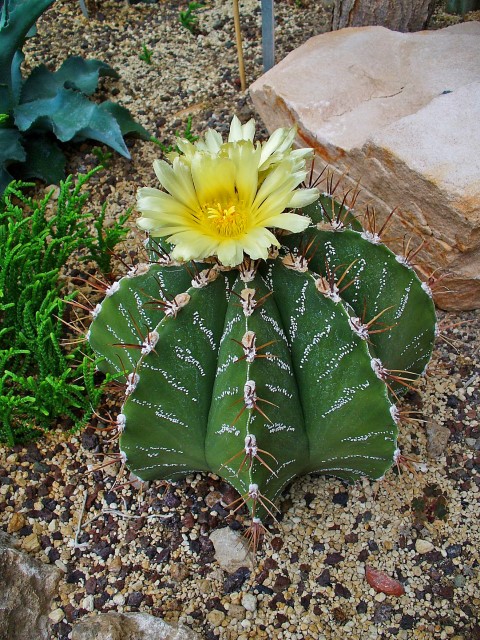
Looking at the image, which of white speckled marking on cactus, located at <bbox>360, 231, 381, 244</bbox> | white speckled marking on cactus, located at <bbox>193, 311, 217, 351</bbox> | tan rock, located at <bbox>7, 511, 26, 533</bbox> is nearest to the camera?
white speckled marking on cactus, located at <bbox>193, 311, 217, 351</bbox>

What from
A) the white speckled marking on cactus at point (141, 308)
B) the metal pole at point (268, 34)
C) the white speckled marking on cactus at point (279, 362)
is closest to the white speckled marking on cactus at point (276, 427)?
the white speckled marking on cactus at point (279, 362)

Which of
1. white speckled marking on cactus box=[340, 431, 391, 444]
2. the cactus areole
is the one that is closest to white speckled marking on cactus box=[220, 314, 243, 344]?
the cactus areole

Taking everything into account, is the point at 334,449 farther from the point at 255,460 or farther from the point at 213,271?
the point at 213,271

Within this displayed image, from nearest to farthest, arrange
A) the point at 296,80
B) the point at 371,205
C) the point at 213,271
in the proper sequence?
the point at 213,271 → the point at 371,205 → the point at 296,80

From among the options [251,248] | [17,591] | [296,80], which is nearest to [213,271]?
[251,248]

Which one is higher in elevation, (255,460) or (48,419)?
(255,460)

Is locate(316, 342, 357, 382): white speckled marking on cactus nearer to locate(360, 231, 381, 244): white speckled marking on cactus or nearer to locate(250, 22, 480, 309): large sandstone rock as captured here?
locate(360, 231, 381, 244): white speckled marking on cactus

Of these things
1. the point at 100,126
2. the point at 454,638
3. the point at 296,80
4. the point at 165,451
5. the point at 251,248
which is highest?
the point at 251,248
